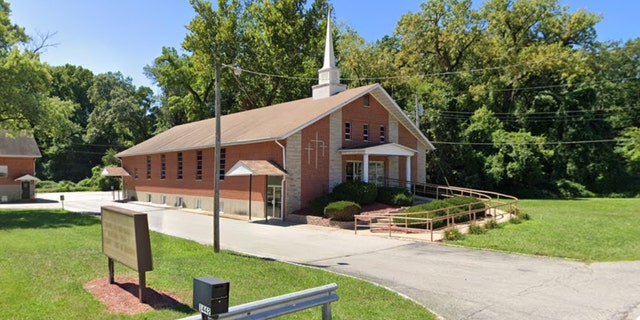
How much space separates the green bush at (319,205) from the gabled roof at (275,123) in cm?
361

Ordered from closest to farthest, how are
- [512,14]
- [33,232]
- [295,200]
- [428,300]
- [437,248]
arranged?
1. [428,300]
2. [437,248]
3. [33,232]
4. [295,200]
5. [512,14]

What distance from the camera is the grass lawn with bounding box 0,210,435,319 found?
7316 mm

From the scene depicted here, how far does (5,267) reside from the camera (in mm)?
10281

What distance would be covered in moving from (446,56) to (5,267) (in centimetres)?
4275

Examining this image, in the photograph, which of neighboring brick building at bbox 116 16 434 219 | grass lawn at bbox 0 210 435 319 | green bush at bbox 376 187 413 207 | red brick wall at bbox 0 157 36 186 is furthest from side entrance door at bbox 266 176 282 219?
red brick wall at bbox 0 157 36 186

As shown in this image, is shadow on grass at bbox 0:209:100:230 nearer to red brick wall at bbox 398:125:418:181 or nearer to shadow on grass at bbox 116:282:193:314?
shadow on grass at bbox 116:282:193:314

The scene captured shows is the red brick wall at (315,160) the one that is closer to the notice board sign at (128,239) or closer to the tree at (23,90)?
the tree at (23,90)

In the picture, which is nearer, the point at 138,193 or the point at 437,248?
the point at 437,248

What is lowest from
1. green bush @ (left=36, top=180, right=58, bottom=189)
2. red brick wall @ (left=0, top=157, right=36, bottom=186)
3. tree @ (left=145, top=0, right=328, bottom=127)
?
green bush @ (left=36, top=180, right=58, bottom=189)

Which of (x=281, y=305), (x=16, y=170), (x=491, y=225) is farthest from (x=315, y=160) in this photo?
(x=16, y=170)

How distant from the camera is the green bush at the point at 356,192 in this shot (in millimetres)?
24087

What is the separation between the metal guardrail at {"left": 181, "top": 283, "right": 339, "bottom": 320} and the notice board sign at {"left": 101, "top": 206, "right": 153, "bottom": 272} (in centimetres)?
343

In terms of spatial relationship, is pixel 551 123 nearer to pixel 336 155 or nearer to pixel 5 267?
pixel 336 155

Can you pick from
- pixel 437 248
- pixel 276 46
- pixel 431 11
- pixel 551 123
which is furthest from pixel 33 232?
pixel 551 123
